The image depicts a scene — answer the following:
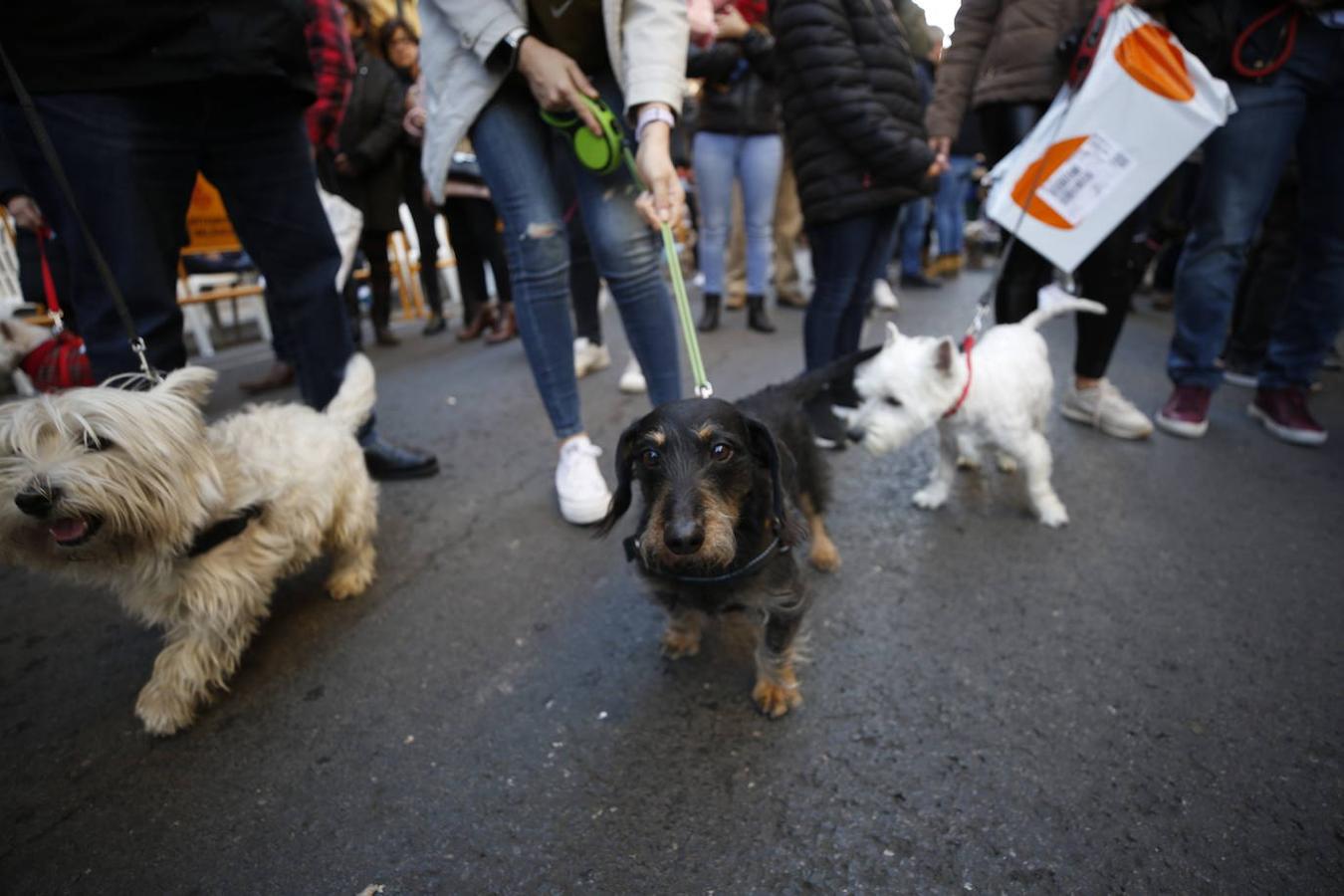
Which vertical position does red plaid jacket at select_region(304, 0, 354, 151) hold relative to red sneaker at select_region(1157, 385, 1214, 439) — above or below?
above

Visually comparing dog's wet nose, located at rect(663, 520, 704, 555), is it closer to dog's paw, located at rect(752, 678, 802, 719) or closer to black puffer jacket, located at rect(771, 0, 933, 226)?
dog's paw, located at rect(752, 678, 802, 719)

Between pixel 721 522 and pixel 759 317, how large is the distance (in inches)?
189

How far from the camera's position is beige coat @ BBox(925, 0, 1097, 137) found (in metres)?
2.86

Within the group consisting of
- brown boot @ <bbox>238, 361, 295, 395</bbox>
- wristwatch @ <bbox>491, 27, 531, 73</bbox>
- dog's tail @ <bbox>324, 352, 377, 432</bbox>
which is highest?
wristwatch @ <bbox>491, 27, 531, 73</bbox>

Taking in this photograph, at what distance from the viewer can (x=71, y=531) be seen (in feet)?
4.82

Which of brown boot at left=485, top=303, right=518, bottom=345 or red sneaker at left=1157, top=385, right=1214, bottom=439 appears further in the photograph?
brown boot at left=485, top=303, right=518, bottom=345

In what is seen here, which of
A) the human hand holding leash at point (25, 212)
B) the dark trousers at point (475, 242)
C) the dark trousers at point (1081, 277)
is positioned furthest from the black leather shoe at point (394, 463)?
the dark trousers at point (1081, 277)

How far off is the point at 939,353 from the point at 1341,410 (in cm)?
311

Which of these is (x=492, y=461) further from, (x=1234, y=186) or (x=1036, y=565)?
(x=1234, y=186)

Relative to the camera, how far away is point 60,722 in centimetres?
170

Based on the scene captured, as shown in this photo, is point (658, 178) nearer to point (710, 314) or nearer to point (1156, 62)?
point (1156, 62)

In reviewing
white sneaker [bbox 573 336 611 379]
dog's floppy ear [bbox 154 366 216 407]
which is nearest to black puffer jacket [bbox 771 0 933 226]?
white sneaker [bbox 573 336 611 379]

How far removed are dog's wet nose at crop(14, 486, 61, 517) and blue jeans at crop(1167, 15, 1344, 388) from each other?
442cm

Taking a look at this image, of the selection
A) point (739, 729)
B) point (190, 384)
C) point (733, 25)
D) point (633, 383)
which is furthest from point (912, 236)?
point (190, 384)
